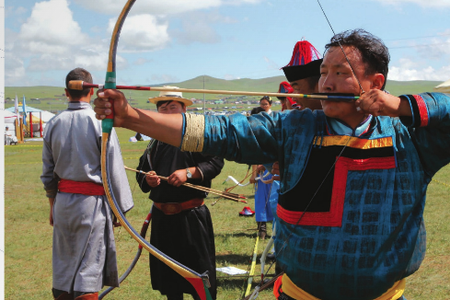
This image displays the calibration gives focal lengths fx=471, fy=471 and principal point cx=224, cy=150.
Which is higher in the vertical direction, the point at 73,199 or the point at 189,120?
the point at 189,120

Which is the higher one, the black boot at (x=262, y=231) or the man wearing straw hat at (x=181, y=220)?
the man wearing straw hat at (x=181, y=220)

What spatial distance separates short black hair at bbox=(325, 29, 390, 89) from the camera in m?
1.91

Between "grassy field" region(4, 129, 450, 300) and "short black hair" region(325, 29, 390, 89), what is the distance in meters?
2.76

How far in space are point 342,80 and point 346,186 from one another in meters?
0.41

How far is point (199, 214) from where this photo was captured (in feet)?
12.8

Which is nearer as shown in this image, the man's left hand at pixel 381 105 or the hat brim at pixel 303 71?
the man's left hand at pixel 381 105

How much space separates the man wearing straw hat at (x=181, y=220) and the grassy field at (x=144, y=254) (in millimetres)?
507

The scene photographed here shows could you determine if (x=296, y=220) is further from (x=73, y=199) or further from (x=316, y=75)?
(x=73, y=199)

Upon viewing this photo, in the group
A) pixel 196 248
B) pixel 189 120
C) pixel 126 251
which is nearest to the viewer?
pixel 189 120

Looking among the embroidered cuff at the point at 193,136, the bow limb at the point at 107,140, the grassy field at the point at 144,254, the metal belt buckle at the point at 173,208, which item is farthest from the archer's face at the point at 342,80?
the grassy field at the point at 144,254

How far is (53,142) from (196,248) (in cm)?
138

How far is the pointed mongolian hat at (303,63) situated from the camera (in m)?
2.90

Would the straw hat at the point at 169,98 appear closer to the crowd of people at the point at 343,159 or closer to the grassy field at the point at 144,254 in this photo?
the grassy field at the point at 144,254

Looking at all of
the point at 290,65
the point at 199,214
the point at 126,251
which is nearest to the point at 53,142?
the point at 199,214
